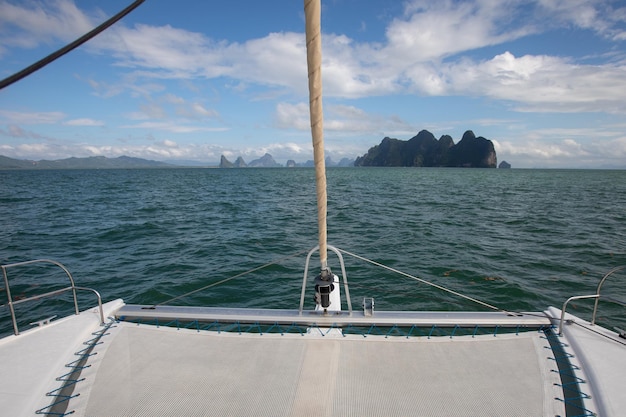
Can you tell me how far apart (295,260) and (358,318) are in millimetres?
9114

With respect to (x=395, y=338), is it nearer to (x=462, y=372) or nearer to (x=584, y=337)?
→ (x=462, y=372)

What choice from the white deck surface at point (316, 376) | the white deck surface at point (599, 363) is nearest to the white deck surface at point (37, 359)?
the white deck surface at point (316, 376)

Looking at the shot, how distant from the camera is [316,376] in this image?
3502mm

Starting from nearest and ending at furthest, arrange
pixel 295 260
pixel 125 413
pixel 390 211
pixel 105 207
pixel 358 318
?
pixel 125 413 → pixel 358 318 → pixel 295 260 → pixel 390 211 → pixel 105 207

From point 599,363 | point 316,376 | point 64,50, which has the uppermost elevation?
point 64,50

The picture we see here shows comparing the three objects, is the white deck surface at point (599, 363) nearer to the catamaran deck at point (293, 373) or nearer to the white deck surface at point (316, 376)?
the catamaran deck at point (293, 373)

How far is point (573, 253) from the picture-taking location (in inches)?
580

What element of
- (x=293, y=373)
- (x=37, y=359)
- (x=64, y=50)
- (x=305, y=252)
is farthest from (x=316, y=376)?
(x=305, y=252)

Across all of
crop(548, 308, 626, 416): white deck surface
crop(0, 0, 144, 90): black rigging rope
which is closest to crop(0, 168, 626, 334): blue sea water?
crop(548, 308, 626, 416): white deck surface

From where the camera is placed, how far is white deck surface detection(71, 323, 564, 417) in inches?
122

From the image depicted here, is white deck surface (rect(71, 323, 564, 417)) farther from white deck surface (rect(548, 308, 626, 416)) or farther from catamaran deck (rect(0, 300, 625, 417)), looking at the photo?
white deck surface (rect(548, 308, 626, 416))

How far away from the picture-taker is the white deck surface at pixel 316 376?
3102mm

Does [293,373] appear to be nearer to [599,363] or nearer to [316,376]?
[316,376]

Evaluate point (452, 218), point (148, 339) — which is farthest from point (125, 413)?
point (452, 218)
